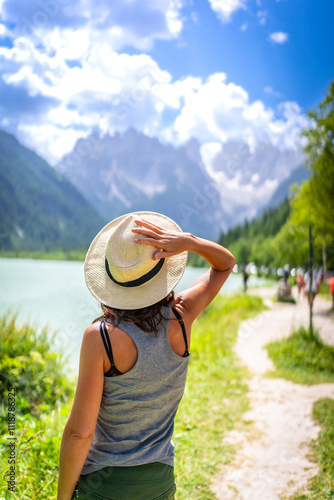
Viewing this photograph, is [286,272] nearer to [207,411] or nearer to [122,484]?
[207,411]

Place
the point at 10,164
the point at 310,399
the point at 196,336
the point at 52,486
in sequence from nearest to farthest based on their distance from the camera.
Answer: the point at 52,486, the point at 310,399, the point at 196,336, the point at 10,164

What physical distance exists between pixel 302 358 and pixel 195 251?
19.8 feet

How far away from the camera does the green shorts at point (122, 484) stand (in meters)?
1.30

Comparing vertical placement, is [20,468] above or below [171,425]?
below

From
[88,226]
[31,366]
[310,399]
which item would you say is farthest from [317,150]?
[88,226]

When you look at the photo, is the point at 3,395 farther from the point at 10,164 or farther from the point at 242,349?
the point at 10,164

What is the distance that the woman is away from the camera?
4.02 feet

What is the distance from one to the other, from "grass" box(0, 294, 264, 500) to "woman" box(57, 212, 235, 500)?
0.83 m

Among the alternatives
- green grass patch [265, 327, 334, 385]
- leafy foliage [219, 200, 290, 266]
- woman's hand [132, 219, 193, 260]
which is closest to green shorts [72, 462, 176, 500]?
woman's hand [132, 219, 193, 260]

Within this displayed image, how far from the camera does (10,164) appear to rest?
232 feet

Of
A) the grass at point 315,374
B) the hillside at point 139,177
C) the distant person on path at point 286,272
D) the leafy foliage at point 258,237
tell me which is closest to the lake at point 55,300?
the leafy foliage at point 258,237

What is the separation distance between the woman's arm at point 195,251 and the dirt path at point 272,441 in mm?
2322

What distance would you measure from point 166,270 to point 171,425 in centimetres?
60

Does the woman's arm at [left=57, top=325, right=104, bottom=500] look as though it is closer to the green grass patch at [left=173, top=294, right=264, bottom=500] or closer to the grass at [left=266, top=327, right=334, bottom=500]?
the green grass patch at [left=173, top=294, right=264, bottom=500]
